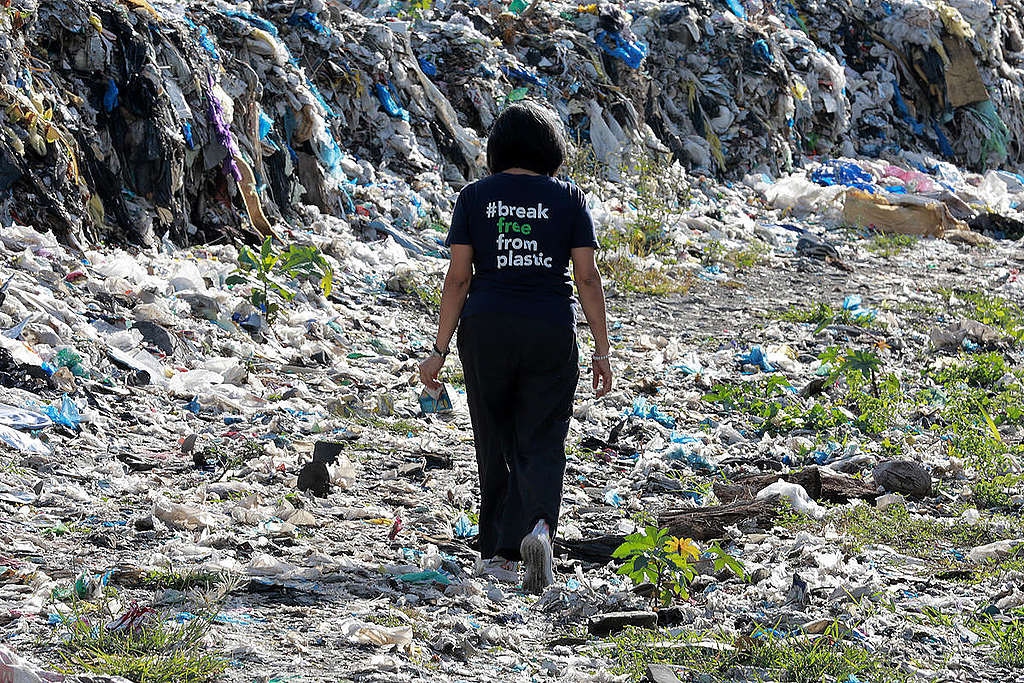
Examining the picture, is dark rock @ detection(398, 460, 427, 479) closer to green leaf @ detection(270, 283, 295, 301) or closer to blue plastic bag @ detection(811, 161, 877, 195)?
green leaf @ detection(270, 283, 295, 301)

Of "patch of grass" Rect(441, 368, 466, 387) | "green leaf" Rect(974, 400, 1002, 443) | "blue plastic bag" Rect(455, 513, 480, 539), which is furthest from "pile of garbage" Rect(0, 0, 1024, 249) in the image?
"green leaf" Rect(974, 400, 1002, 443)

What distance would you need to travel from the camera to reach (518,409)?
2857 millimetres

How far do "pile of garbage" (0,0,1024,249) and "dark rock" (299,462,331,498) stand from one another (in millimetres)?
2848

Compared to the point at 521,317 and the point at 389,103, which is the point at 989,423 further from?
the point at 389,103

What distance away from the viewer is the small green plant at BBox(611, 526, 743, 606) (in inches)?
103

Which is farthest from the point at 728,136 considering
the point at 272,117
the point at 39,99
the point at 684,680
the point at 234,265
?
the point at 684,680

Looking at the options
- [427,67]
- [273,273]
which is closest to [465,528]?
[273,273]

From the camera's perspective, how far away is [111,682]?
6.18 ft

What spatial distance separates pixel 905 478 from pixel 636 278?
4.38 meters

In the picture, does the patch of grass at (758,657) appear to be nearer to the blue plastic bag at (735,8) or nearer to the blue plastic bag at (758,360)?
the blue plastic bag at (758,360)

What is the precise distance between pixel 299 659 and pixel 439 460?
1.92m

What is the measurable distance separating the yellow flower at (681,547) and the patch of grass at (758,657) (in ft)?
1.06

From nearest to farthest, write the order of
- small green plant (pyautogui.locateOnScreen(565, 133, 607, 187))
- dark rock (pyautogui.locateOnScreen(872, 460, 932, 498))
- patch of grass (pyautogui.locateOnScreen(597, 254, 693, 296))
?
dark rock (pyautogui.locateOnScreen(872, 460, 932, 498)) → patch of grass (pyautogui.locateOnScreen(597, 254, 693, 296)) → small green plant (pyautogui.locateOnScreen(565, 133, 607, 187))

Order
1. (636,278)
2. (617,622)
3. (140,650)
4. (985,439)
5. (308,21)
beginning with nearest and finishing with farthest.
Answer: (140,650) < (617,622) < (985,439) < (636,278) < (308,21)
